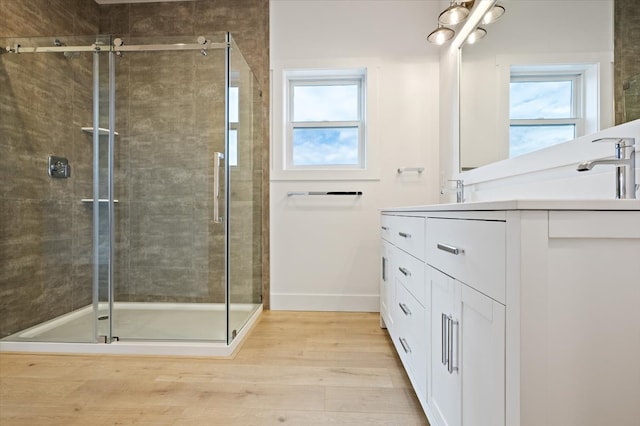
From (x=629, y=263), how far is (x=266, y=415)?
128cm

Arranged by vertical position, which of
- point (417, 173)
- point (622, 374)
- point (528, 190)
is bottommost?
point (622, 374)

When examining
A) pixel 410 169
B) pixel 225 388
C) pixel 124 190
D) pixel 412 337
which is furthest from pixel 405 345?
pixel 124 190

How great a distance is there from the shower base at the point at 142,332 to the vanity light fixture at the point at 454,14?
7.04 ft

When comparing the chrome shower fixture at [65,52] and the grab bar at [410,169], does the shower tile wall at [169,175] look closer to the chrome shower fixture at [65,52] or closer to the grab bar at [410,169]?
the chrome shower fixture at [65,52]

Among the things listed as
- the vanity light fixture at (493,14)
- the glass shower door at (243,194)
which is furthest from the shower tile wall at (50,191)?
the vanity light fixture at (493,14)

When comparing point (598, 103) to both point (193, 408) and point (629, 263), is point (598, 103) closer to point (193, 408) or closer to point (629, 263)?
point (629, 263)

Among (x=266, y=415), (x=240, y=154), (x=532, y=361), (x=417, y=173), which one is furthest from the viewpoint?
(x=417, y=173)

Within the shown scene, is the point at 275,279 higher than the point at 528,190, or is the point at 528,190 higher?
the point at 528,190

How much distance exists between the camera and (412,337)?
139cm

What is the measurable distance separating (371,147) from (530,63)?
4.47ft

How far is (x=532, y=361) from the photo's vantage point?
23.9 inches

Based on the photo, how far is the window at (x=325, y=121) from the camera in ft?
9.32

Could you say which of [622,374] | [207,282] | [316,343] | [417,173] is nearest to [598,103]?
[622,374]

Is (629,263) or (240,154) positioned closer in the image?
(629,263)
